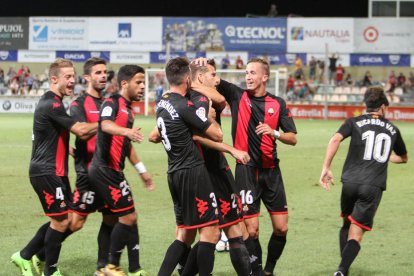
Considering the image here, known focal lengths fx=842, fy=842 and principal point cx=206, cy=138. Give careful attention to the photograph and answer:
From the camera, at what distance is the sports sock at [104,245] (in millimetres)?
8289

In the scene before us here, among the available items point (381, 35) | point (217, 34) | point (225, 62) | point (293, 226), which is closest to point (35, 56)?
point (217, 34)

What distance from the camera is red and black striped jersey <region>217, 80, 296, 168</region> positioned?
846 cm

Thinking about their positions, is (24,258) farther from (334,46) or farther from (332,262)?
(334,46)

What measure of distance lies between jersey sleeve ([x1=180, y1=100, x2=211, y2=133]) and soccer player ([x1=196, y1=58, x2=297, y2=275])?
127cm

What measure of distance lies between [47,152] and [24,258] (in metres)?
1.14

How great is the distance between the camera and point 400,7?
1780 inches

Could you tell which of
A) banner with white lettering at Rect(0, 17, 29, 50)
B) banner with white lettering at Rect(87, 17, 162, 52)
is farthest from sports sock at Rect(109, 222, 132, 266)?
banner with white lettering at Rect(0, 17, 29, 50)

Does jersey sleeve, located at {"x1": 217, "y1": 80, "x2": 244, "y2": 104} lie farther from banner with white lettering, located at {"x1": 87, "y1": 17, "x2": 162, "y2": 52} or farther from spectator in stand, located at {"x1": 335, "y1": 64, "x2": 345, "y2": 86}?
banner with white lettering, located at {"x1": 87, "y1": 17, "x2": 162, "y2": 52}

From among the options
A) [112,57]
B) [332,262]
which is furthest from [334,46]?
[332,262]

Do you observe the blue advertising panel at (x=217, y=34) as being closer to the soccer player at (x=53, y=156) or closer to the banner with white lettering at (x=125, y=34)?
the banner with white lettering at (x=125, y=34)

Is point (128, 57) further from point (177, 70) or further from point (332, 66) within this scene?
point (177, 70)

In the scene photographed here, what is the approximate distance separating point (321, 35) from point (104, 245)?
35610 mm

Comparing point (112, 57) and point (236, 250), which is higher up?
point (112, 57)

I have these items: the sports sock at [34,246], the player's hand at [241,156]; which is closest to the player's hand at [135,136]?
the player's hand at [241,156]
